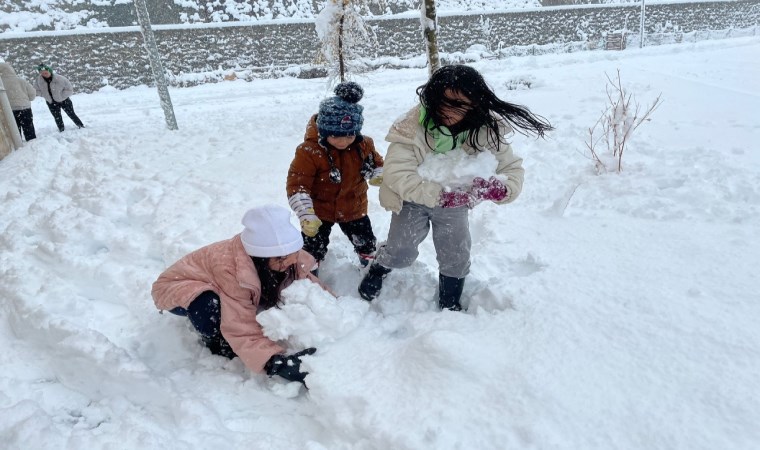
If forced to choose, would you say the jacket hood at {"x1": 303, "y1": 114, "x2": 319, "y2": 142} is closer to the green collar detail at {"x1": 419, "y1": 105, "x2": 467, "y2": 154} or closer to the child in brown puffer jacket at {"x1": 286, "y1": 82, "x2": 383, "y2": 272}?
the child in brown puffer jacket at {"x1": 286, "y1": 82, "x2": 383, "y2": 272}

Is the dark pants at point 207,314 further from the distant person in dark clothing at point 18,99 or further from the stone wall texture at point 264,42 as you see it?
the stone wall texture at point 264,42

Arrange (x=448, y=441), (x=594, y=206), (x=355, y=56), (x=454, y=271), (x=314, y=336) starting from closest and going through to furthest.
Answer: (x=448, y=441)
(x=314, y=336)
(x=454, y=271)
(x=594, y=206)
(x=355, y=56)

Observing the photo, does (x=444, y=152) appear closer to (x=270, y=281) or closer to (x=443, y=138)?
(x=443, y=138)

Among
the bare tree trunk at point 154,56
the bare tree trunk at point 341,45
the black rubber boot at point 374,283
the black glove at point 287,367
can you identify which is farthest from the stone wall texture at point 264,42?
the black glove at point 287,367

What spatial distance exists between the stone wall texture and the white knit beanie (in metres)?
12.9

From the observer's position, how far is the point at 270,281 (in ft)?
7.33

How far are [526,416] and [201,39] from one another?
20.7m

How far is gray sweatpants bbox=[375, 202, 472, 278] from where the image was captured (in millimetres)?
2236

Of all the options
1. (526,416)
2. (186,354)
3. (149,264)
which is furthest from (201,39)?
(526,416)

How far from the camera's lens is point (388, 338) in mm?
2150

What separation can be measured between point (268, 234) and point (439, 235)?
2.64 ft

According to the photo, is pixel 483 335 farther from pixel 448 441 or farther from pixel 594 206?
pixel 594 206

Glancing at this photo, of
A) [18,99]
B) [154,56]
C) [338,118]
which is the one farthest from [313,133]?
[18,99]

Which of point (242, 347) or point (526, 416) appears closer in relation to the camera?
point (526, 416)
